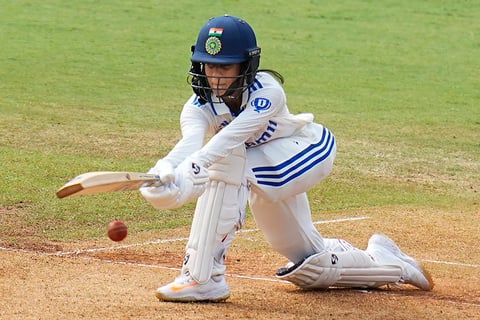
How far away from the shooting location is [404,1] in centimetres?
2036

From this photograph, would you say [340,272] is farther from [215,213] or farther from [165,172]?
[165,172]

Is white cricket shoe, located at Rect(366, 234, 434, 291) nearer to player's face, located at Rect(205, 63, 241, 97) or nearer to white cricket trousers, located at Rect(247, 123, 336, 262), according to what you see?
white cricket trousers, located at Rect(247, 123, 336, 262)

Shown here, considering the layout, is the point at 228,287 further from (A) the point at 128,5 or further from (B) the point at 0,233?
(A) the point at 128,5

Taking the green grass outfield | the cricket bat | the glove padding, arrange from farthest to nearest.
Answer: the green grass outfield
the glove padding
the cricket bat

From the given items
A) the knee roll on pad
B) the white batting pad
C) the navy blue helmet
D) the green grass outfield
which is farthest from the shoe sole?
the green grass outfield

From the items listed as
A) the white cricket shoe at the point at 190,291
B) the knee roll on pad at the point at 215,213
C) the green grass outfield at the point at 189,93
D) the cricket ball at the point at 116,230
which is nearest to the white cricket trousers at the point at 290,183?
the knee roll on pad at the point at 215,213

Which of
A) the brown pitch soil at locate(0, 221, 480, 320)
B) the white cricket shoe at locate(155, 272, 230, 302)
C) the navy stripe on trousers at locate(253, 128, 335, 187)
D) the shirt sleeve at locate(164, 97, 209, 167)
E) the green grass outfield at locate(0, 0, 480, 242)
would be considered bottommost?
the green grass outfield at locate(0, 0, 480, 242)

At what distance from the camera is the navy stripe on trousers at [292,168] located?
5895mm

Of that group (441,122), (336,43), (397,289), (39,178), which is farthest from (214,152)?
(336,43)

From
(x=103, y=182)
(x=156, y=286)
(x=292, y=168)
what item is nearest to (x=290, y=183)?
(x=292, y=168)

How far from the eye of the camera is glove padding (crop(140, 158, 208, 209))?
529cm

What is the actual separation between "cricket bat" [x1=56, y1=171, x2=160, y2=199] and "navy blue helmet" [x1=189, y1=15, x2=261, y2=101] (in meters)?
0.78

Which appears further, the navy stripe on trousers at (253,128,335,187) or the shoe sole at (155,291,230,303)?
the navy stripe on trousers at (253,128,335,187)

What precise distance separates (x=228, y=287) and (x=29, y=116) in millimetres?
6882
